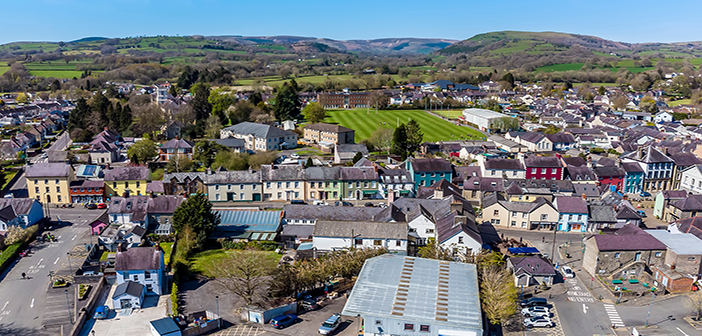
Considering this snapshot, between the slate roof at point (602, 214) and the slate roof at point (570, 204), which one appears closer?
the slate roof at point (570, 204)

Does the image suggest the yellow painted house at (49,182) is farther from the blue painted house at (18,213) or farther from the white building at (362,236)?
the white building at (362,236)

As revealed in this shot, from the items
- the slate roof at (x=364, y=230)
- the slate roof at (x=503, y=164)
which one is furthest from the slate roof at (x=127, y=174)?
the slate roof at (x=503, y=164)

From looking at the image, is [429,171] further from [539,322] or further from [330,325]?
[330,325]

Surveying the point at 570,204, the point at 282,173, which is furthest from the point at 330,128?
the point at 570,204

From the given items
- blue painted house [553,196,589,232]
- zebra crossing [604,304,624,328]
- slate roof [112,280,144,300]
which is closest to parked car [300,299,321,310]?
slate roof [112,280,144,300]

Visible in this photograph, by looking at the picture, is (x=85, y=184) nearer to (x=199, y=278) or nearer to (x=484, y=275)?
(x=199, y=278)

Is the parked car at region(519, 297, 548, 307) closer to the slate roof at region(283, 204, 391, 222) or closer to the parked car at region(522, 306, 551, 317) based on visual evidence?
the parked car at region(522, 306, 551, 317)

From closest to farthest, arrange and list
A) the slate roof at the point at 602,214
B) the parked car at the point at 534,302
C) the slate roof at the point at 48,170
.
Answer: the parked car at the point at 534,302, the slate roof at the point at 602,214, the slate roof at the point at 48,170
